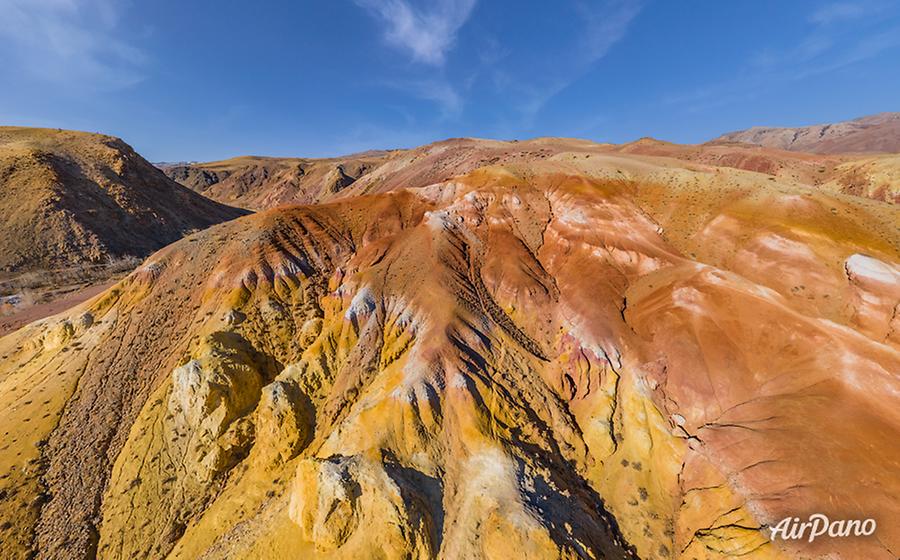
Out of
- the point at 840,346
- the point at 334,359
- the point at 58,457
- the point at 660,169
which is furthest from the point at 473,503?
the point at 660,169

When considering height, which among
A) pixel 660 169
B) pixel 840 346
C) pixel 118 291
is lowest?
pixel 840 346

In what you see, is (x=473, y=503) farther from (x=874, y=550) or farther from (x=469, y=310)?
(x=874, y=550)

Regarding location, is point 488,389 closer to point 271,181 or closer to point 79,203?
point 79,203

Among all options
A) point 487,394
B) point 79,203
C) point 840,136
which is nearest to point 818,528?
point 487,394

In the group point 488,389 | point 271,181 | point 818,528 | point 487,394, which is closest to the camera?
point 818,528

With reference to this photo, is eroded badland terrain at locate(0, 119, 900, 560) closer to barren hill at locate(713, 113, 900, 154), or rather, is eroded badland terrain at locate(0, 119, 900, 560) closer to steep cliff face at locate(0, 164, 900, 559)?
steep cliff face at locate(0, 164, 900, 559)

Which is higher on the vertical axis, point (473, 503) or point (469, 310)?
point (469, 310)
